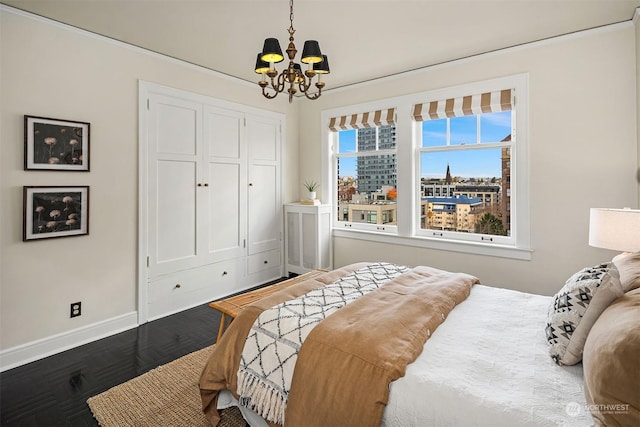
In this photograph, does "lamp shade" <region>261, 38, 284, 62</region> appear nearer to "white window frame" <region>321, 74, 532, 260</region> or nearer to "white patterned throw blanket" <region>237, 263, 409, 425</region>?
"white patterned throw blanket" <region>237, 263, 409, 425</region>

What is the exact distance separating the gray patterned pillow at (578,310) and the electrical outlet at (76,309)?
11.3 feet

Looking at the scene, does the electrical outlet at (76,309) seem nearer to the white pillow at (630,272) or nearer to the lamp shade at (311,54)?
the lamp shade at (311,54)

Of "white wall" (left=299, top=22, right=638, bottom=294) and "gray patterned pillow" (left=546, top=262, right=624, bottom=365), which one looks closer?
"gray patterned pillow" (left=546, top=262, right=624, bottom=365)

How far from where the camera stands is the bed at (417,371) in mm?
1165

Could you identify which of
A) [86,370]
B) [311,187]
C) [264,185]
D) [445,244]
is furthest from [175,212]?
[445,244]

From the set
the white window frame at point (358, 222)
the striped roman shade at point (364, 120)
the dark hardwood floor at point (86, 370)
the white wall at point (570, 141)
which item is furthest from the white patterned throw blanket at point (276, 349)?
the striped roman shade at point (364, 120)

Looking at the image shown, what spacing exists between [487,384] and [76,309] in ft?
10.5

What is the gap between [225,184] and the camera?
407 centimetres

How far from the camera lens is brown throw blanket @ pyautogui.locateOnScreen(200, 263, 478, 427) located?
1308 mm

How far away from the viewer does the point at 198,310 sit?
369 centimetres

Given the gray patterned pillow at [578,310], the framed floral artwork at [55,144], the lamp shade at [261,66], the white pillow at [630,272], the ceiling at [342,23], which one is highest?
the ceiling at [342,23]

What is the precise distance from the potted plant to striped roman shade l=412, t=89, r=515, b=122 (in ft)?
5.41

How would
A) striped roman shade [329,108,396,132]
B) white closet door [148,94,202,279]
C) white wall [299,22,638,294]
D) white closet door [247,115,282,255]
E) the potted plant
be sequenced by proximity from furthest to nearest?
1. the potted plant
2. white closet door [247,115,282,255]
3. striped roman shade [329,108,396,132]
4. white closet door [148,94,202,279]
5. white wall [299,22,638,294]

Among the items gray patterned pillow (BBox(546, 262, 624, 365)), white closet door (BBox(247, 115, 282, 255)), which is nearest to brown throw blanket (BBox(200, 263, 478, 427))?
gray patterned pillow (BBox(546, 262, 624, 365))
